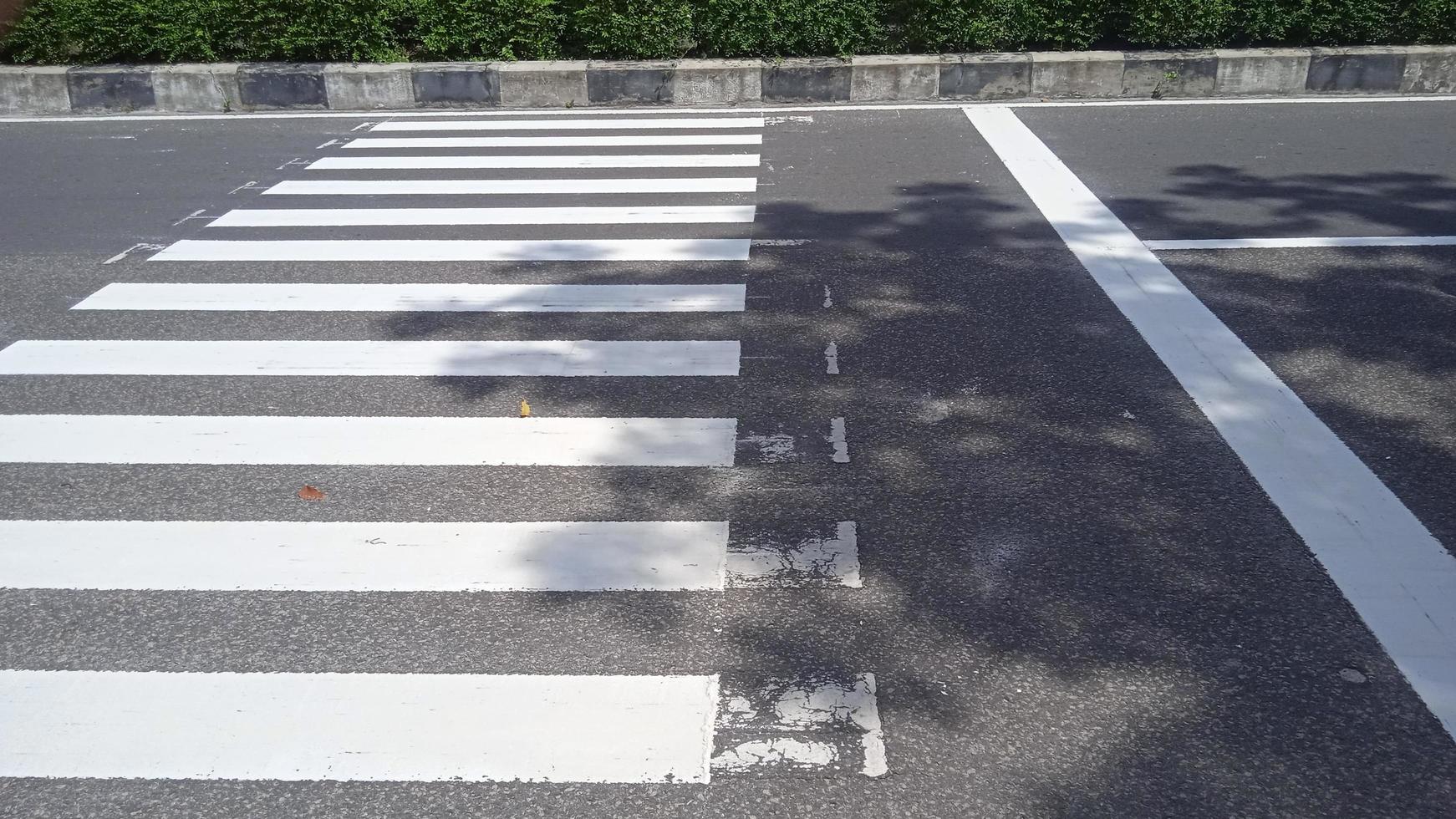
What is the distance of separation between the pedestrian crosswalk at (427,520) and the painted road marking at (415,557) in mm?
11

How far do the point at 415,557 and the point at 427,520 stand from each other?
0.27 m

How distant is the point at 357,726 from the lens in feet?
10.3

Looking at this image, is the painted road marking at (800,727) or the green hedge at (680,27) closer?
the painted road marking at (800,727)

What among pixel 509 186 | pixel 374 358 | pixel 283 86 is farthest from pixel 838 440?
pixel 283 86

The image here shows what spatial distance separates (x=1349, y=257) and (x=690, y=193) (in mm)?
4330

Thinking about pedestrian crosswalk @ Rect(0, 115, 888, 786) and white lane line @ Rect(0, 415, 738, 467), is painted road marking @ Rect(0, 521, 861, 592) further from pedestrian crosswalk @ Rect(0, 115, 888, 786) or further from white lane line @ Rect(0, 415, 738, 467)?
white lane line @ Rect(0, 415, 738, 467)

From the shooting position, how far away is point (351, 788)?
2.93m

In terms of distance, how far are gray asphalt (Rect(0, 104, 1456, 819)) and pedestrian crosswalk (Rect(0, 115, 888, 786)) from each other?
0.06m

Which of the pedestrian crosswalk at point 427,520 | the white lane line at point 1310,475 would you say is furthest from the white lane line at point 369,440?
the white lane line at point 1310,475

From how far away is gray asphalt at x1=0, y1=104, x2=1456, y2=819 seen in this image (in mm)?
2916

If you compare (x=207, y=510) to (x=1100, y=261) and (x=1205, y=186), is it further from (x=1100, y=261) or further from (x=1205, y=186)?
(x=1205, y=186)

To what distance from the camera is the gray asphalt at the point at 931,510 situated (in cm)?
292

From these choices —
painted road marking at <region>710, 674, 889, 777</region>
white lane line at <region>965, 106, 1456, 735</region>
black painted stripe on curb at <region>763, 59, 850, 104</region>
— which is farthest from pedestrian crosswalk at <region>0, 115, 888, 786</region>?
black painted stripe on curb at <region>763, 59, 850, 104</region>

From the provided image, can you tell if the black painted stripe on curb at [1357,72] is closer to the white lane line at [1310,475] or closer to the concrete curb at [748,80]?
the concrete curb at [748,80]
